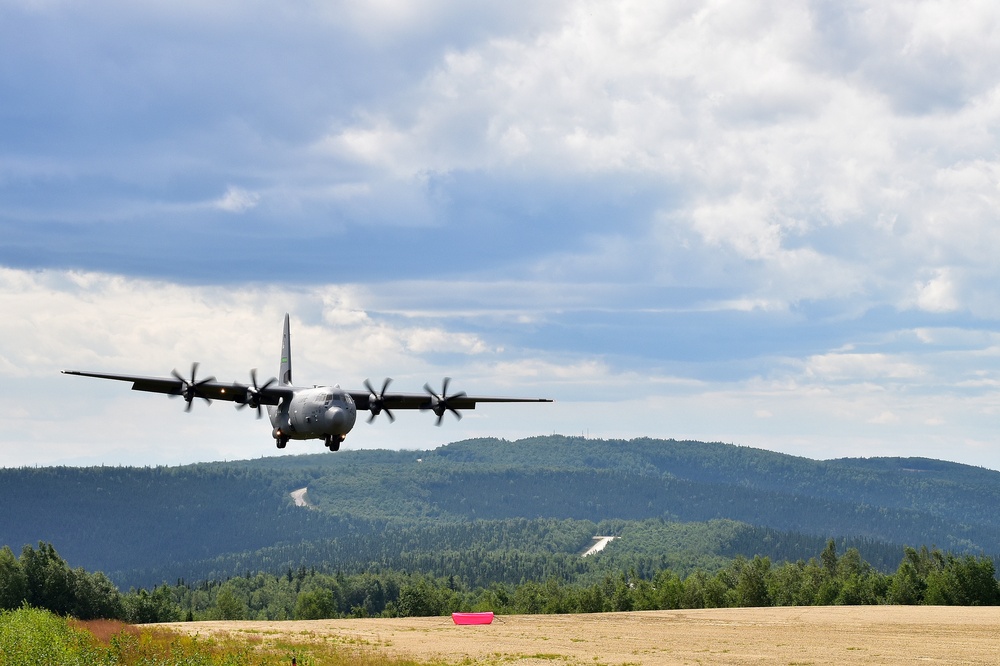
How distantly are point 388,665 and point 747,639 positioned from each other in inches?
1690

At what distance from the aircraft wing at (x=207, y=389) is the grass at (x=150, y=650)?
1787 centimetres

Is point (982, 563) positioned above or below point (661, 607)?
above

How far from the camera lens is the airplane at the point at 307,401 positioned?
64375 millimetres

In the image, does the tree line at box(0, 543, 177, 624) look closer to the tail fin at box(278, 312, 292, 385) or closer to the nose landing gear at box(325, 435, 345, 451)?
the tail fin at box(278, 312, 292, 385)

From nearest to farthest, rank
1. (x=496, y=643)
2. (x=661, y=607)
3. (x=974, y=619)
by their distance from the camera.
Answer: (x=496, y=643) < (x=974, y=619) < (x=661, y=607)

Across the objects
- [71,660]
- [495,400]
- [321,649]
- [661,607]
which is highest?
[495,400]

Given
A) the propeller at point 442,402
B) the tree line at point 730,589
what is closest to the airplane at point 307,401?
the propeller at point 442,402

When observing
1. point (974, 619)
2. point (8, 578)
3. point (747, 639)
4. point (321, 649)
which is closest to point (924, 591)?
point (974, 619)

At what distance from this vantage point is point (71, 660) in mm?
59469

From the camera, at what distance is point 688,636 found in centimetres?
10750

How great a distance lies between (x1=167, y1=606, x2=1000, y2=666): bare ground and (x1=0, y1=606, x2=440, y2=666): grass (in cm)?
605

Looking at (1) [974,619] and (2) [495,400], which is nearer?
(2) [495,400]

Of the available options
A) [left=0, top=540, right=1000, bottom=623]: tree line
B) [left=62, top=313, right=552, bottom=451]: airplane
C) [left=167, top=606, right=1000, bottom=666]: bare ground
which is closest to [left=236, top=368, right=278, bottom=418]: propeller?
[left=62, top=313, right=552, bottom=451]: airplane

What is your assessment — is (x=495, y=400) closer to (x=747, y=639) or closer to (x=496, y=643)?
(x=496, y=643)
